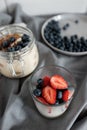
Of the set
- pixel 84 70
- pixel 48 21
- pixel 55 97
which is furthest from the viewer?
pixel 48 21

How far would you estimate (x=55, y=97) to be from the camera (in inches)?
17.6

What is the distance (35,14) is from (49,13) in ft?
0.15

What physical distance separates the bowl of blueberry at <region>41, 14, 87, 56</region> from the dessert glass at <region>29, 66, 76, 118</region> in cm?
8

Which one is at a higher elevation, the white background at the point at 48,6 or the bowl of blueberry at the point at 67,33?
the white background at the point at 48,6

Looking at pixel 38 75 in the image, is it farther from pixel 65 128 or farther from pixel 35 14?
pixel 35 14

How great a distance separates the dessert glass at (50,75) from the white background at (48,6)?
0.90 ft

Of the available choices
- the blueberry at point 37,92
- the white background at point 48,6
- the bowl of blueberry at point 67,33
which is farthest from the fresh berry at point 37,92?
the white background at point 48,6

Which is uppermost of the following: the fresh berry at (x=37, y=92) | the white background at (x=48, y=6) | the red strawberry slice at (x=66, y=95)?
the white background at (x=48, y=6)

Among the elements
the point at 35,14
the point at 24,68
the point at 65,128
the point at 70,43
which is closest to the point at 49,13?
the point at 35,14

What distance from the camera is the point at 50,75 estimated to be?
1.72ft

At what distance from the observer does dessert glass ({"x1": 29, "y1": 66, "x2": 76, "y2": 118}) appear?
45 cm

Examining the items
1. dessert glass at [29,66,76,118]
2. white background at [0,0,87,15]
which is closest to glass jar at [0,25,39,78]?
dessert glass at [29,66,76,118]

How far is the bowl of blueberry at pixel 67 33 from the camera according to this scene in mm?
594

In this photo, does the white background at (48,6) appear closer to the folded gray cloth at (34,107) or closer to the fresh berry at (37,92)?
→ the folded gray cloth at (34,107)
